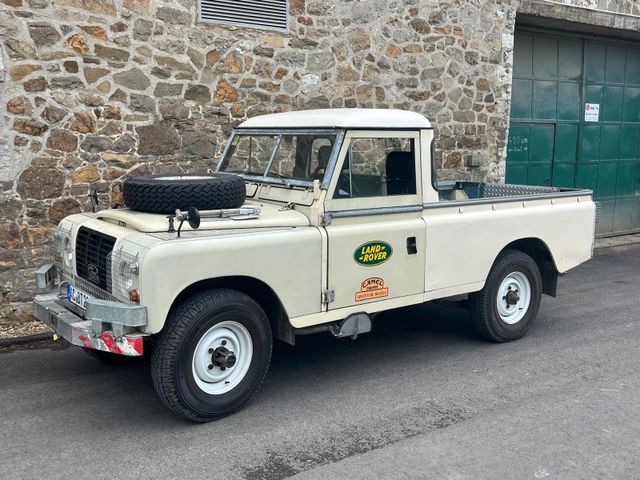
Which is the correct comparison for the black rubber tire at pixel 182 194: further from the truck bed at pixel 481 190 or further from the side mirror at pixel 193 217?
the truck bed at pixel 481 190

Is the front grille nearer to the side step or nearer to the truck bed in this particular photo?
the side step

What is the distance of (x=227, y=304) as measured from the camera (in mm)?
4250

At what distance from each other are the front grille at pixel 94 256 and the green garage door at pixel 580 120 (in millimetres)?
7569

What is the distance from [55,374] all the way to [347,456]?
2657 millimetres

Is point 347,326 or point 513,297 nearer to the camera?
point 347,326

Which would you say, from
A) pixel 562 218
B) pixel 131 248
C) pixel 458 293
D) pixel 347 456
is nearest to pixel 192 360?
pixel 131 248

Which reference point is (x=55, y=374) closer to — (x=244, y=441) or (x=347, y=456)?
(x=244, y=441)

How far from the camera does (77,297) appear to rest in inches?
185

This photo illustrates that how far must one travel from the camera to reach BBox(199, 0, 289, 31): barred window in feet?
23.8

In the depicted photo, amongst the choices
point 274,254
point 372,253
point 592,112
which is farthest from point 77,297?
point 592,112

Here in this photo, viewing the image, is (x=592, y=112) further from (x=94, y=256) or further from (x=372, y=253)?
(x=94, y=256)

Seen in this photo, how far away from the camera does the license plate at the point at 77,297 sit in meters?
4.59

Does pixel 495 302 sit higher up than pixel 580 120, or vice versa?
pixel 580 120

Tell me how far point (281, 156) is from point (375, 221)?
97 cm
